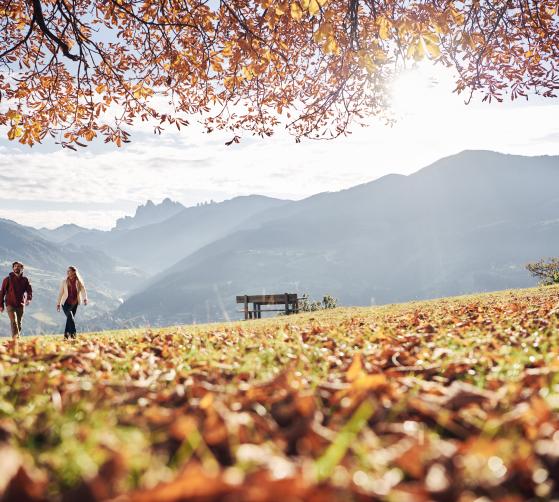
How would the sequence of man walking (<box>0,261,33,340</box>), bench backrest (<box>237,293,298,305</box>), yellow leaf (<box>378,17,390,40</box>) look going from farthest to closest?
1. bench backrest (<box>237,293,298,305</box>)
2. man walking (<box>0,261,33,340</box>)
3. yellow leaf (<box>378,17,390,40</box>)

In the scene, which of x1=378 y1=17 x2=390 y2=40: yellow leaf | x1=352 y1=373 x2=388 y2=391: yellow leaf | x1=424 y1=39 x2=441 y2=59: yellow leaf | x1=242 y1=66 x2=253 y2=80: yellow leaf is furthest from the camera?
x1=242 y1=66 x2=253 y2=80: yellow leaf

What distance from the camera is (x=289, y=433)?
6.80ft

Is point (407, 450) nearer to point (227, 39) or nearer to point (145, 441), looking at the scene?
point (145, 441)

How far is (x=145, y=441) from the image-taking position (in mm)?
2029

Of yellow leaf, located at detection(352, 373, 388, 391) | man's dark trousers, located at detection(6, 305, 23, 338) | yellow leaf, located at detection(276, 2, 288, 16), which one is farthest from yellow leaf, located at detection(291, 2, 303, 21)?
man's dark trousers, located at detection(6, 305, 23, 338)

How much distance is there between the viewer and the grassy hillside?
59.1 inches

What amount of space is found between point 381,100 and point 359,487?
458 inches

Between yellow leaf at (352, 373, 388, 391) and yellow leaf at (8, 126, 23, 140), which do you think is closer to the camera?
yellow leaf at (352, 373, 388, 391)

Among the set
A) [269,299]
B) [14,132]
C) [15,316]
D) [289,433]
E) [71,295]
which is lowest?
[269,299]

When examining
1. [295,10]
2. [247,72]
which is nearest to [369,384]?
[295,10]

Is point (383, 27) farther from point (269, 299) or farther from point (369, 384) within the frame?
point (269, 299)

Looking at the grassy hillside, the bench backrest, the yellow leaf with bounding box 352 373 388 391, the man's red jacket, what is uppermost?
the man's red jacket

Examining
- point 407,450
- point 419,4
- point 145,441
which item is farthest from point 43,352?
point 419,4

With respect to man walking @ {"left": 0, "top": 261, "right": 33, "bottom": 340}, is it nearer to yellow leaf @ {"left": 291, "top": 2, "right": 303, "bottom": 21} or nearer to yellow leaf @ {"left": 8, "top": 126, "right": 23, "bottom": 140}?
yellow leaf @ {"left": 8, "top": 126, "right": 23, "bottom": 140}
